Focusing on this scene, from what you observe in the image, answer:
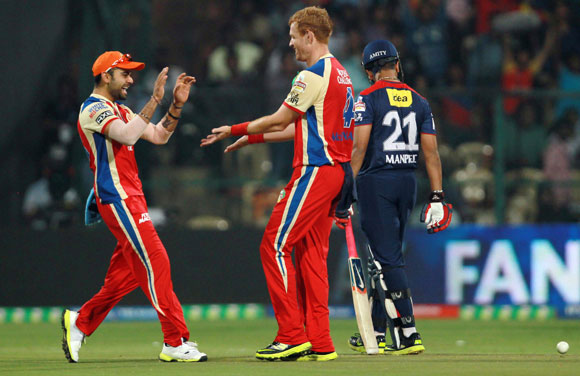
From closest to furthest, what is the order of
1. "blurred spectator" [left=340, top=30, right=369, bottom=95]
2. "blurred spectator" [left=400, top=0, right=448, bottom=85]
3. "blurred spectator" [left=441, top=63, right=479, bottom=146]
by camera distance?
1. "blurred spectator" [left=441, top=63, right=479, bottom=146]
2. "blurred spectator" [left=340, top=30, right=369, bottom=95]
3. "blurred spectator" [left=400, top=0, right=448, bottom=85]

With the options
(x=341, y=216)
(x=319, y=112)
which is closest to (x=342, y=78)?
(x=319, y=112)

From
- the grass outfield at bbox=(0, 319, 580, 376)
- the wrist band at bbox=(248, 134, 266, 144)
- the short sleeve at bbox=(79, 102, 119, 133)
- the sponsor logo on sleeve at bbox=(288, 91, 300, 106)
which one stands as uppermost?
the sponsor logo on sleeve at bbox=(288, 91, 300, 106)

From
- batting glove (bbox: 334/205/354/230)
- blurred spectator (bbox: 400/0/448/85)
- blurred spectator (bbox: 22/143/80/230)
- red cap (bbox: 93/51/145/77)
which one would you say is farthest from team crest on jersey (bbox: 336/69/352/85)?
blurred spectator (bbox: 400/0/448/85)

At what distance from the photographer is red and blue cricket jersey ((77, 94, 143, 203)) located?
24.4ft

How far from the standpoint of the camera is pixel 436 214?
8.09 metres

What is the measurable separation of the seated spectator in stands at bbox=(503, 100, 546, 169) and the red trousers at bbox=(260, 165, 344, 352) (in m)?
5.86

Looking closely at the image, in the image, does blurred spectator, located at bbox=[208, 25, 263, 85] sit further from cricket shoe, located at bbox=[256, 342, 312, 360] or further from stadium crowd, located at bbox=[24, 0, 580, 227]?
cricket shoe, located at bbox=[256, 342, 312, 360]

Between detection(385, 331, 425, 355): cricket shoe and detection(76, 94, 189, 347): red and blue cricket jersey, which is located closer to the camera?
detection(76, 94, 189, 347): red and blue cricket jersey

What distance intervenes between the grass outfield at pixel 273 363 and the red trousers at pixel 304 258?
272 millimetres

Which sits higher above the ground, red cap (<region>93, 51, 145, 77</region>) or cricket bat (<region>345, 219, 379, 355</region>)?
red cap (<region>93, 51, 145, 77</region>)

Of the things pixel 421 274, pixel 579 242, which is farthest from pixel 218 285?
pixel 579 242

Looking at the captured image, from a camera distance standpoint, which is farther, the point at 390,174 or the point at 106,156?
the point at 390,174

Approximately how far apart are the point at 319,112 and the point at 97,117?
158 cm

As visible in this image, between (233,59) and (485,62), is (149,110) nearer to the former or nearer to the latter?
(233,59)
